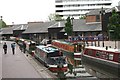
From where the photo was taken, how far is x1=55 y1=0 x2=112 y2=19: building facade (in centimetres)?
13750

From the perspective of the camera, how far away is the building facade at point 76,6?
451ft

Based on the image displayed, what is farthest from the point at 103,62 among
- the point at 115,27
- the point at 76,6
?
the point at 76,6

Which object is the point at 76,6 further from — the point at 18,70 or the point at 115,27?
the point at 18,70

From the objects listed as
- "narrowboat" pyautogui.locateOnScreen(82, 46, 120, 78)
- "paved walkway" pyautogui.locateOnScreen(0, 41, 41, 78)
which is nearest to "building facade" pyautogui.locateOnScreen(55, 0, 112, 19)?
"paved walkway" pyautogui.locateOnScreen(0, 41, 41, 78)

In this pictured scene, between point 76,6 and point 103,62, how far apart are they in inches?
4686

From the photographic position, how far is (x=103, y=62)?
22109 mm

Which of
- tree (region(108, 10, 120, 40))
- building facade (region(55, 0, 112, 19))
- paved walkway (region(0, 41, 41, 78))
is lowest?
paved walkway (region(0, 41, 41, 78))

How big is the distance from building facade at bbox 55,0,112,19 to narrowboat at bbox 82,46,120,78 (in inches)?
4428

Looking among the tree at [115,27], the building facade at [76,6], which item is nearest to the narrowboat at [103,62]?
the tree at [115,27]

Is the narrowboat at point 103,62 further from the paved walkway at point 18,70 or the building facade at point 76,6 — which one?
the building facade at point 76,6

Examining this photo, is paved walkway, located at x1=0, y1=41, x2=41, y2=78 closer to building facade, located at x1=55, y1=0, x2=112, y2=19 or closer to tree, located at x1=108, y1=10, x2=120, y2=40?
tree, located at x1=108, y1=10, x2=120, y2=40

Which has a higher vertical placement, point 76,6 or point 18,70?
point 76,6

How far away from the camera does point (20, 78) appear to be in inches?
743

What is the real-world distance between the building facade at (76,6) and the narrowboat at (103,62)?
112464 mm
